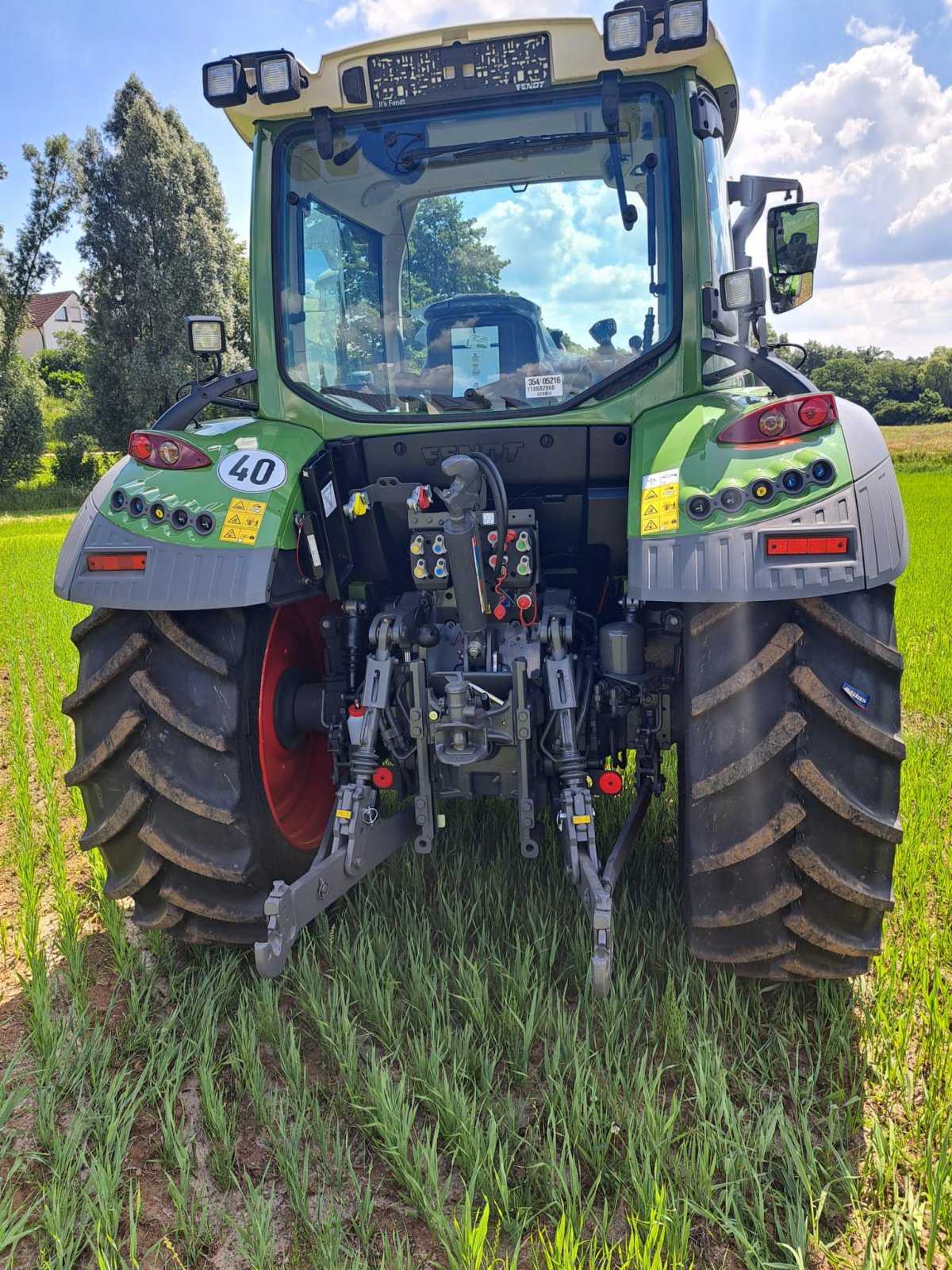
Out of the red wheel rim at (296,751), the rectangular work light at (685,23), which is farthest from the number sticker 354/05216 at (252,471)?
the rectangular work light at (685,23)

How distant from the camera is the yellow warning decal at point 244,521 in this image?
2318 mm

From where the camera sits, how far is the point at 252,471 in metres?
2.47

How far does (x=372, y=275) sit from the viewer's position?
3016 mm

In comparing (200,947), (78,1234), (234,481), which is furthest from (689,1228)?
(234,481)

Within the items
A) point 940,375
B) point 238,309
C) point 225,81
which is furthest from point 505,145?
point 940,375

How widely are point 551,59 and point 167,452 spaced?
152 cm

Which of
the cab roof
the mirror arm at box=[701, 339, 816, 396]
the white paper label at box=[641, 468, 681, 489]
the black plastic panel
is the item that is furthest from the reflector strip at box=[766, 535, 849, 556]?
the cab roof

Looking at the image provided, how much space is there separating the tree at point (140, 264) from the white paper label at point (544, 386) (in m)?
24.6

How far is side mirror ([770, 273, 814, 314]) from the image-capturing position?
298 cm

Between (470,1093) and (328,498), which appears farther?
(328,498)

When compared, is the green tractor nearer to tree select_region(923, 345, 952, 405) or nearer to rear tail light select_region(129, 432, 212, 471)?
rear tail light select_region(129, 432, 212, 471)

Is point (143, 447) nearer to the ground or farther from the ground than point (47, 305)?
nearer to the ground

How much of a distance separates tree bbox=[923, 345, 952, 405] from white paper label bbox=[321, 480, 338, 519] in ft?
172

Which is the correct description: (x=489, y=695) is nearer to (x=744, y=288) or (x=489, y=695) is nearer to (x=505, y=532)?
(x=505, y=532)
